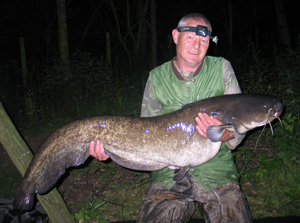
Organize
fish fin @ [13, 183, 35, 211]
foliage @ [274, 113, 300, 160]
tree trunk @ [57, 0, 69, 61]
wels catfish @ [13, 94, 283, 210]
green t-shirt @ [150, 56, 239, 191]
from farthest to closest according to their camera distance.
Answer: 1. tree trunk @ [57, 0, 69, 61]
2. foliage @ [274, 113, 300, 160]
3. green t-shirt @ [150, 56, 239, 191]
4. wels catfish @ [13, 94, 283, 210]
5. fish fin @ [13, 183, 35, 211]

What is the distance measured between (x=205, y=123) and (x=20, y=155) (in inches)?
69.5

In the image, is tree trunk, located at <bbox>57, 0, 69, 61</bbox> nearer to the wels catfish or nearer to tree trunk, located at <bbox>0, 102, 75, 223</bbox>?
tree trunk, located at <bbox>0, 102, 75, 223</bbox>

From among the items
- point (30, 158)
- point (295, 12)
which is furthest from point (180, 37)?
point (295, 12)

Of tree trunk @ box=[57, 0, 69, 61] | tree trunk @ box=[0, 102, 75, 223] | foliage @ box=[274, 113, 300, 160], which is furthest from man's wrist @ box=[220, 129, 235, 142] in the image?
tree trunk @ box=[57, 0, 69, 61]

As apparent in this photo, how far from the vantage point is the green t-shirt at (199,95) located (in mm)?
2383

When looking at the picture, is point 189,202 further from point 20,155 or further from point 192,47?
point 20,155

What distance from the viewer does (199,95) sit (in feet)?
8.31

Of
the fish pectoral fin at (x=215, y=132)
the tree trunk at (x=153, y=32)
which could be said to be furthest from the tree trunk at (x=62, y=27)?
the fish pectoral fin at (x=215, y=132)

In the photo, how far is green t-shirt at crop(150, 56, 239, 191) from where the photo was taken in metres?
2.38

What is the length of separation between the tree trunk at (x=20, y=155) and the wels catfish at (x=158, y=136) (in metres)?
0.27

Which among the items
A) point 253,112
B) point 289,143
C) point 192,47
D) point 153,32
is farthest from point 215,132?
point 153,32

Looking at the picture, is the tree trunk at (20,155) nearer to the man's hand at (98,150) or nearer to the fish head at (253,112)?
the man's hand at (98,150)

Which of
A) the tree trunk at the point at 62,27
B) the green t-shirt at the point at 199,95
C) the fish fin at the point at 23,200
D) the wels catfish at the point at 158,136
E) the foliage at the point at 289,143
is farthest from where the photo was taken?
the tree trunk at the point at 62,27

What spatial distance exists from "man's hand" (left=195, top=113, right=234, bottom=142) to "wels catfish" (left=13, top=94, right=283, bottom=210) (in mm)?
44
